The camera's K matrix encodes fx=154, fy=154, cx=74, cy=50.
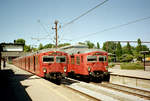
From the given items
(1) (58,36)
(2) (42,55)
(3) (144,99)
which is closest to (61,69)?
(2) (42,55)

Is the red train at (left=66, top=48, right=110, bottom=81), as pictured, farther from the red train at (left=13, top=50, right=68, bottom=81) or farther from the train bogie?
the red train at (left=13, top=50, right=68, bottom=81)

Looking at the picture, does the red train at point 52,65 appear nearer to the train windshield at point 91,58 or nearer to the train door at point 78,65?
the train door at point 78,65

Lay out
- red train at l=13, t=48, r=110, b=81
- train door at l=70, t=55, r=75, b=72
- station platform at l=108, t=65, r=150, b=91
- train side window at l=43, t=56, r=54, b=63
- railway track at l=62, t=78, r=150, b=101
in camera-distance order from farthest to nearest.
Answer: train door at l=70, t=55, r=75, b=72
train side window at l=43, t=56, r=54, b=63
red train at l=13, t=48, r=110, b=81
station platform at l=108, t=65, r=150, b=91
railway track at l=62, t=78, r=150, b=101

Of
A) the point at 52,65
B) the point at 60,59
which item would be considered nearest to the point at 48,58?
the point at 52,65

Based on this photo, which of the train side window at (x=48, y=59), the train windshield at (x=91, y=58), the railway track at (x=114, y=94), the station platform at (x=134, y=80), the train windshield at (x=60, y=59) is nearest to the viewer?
the railway track at (x=114, y=94)

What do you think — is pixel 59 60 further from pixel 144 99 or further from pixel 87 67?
pixel 144 99

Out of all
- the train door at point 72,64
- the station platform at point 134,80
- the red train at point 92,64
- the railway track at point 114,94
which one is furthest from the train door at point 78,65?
the station platform at point 134,80

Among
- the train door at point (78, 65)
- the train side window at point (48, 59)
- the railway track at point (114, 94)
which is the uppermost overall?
the train side window at point (48, 59)

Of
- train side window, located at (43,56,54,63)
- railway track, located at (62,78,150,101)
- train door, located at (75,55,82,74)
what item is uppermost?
train side window, located at (43,56,54,63)

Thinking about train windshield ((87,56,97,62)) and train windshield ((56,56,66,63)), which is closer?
train windshield ((56,56,66,63))

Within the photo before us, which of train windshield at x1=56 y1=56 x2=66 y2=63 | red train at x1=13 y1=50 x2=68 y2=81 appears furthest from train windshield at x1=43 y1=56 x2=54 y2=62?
train windshield at x1=56 y1=56 x2=66 y2=63

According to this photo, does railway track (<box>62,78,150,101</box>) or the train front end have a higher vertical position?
the train front end

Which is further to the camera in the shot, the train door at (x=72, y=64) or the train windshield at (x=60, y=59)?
the train door at (x=72, y=64)

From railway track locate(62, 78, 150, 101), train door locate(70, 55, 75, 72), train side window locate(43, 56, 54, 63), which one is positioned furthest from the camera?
train door locate(70, 55, 75, 72)
